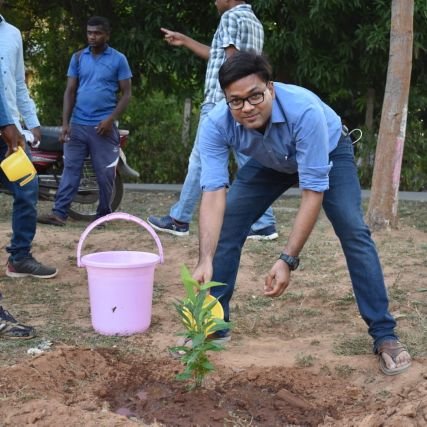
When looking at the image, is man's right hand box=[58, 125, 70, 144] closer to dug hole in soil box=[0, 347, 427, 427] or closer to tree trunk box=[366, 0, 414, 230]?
tree trunk box=[366, 0, 414, 230]

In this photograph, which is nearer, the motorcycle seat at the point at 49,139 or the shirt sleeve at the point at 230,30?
the shirt sleeve at the point at 230,30

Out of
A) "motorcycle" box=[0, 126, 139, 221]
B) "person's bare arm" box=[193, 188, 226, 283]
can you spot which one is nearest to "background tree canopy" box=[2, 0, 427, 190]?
"motorcycle" box=[0, 126, 139, 221]

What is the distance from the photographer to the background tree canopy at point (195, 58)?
10.0 meters

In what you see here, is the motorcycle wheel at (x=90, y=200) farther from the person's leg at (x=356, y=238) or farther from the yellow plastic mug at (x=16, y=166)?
the person's leg at (x=356, y=238)

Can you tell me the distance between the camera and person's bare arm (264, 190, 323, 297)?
3.35 meters

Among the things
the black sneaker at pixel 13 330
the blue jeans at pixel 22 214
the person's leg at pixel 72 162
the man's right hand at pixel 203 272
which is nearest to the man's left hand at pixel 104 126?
the person's leg at pixel 72 162

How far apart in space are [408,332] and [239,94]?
1928 millimetres

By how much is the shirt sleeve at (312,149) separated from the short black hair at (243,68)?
10.1 inches

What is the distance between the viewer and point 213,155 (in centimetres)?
355

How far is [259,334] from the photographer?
4.51m

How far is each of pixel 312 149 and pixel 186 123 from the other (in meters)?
8.41

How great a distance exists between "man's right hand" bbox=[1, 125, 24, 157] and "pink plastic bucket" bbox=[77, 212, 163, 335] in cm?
83

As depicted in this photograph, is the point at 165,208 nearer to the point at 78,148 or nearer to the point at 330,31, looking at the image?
the point at 78,148

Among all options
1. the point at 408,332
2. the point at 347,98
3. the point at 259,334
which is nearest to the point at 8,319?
the point at 259,334
